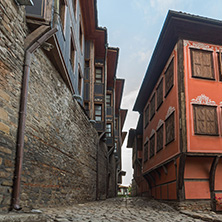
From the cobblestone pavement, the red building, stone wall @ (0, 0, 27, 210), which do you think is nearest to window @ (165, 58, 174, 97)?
the red building

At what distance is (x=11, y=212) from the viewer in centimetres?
521

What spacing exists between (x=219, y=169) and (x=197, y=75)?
3.64 metres

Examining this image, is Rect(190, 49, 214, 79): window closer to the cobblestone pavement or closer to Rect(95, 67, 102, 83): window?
the cobblestone pavement

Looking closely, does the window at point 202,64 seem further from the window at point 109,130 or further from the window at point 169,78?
the window at point 109,130

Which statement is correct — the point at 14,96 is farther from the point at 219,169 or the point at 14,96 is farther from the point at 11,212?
the point at 219,169

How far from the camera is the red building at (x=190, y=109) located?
10.5 m

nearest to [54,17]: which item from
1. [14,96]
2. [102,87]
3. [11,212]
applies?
[14,96]

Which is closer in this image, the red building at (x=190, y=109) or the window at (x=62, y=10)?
the window at (x=62, y=10)

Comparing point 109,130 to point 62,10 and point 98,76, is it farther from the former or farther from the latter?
point 62,10

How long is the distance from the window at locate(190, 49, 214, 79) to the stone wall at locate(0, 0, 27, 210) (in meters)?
7.42

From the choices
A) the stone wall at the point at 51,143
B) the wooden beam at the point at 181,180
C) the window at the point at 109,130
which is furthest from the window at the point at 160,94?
the window at the point at 109,130

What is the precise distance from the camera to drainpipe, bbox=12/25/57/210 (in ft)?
18.2

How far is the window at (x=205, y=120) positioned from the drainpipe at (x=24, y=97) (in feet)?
20.6

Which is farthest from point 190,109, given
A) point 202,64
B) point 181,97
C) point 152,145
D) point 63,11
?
point 152,145
